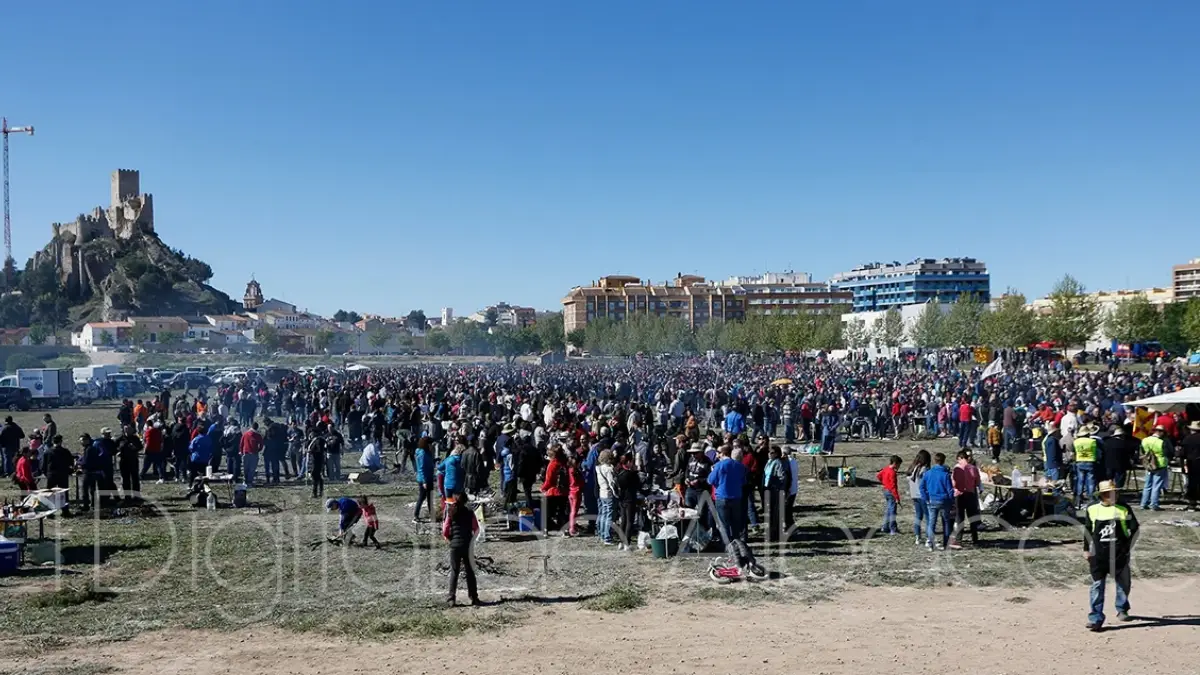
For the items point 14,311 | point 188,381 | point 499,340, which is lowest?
point 188,381

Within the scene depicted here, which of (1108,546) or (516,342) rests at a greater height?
(516,342)

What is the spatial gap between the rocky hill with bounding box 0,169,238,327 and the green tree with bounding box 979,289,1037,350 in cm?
12945

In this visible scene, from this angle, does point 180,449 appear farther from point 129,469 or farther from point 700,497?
point 700,497

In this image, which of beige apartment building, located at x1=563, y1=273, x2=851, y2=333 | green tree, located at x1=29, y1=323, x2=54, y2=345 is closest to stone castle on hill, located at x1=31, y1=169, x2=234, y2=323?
green tree, located at x1=29, y1=323, x2=54, y2=345

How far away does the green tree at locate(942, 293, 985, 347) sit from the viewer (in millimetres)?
73312

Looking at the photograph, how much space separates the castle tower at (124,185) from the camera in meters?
173

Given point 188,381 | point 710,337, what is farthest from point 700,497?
point 710,337

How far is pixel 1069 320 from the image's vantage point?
62312mm

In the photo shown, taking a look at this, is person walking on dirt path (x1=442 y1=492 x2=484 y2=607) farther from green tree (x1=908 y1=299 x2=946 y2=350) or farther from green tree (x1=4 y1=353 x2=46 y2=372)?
green tree (x1=4 y1=353 x2=46 y2=372)

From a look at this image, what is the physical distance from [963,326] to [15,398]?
61709 mm

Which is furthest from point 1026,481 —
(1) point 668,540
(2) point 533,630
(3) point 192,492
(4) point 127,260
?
(4) point 127,260

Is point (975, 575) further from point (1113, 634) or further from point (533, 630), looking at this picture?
point (533, 630)

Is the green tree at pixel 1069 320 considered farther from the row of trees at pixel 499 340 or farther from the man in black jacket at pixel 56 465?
the row of trees at pixel 499 340

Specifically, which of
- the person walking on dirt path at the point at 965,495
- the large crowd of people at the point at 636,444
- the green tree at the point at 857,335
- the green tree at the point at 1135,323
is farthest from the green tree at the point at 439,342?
the person walking on dirt path at the point at 965,495
